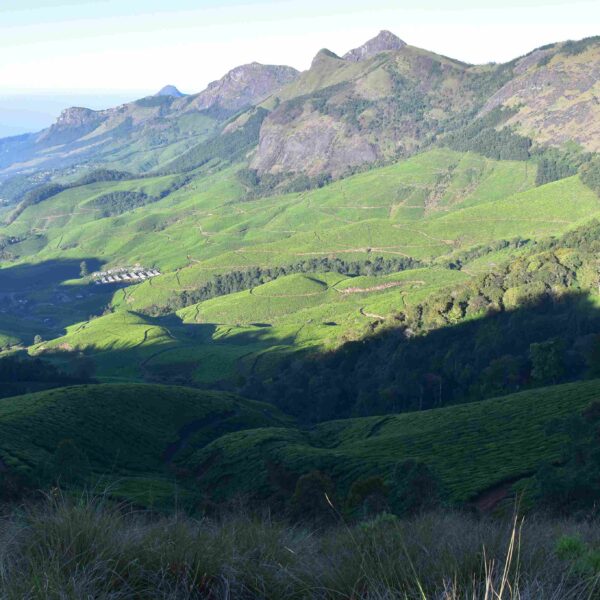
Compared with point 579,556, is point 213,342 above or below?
below

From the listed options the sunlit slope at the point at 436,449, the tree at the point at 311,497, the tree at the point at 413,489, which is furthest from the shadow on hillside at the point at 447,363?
the tree at the point at 311,497

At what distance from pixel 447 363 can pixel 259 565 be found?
93682 mm

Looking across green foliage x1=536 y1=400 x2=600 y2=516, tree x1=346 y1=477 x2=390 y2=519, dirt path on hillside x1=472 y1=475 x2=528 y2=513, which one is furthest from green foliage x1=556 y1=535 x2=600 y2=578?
dirt path on hillside x1=472 y1=475 x2=528 y2=513

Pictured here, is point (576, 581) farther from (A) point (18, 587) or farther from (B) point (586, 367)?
(B) point (586, 367)

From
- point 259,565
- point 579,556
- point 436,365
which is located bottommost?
point 436,365

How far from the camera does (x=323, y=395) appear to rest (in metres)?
111

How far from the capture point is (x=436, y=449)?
198ft

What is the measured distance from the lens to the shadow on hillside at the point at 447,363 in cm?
8450

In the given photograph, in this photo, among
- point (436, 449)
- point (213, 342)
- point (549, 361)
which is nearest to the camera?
point (436, 449)

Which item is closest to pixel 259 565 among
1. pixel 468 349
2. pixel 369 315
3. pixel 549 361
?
pixel 549 361

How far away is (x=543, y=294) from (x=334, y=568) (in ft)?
339

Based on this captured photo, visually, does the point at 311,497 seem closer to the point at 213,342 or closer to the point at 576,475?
the point at 576,475

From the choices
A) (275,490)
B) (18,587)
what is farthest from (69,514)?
(275,490)

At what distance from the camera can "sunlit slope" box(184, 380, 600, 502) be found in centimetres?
5012
